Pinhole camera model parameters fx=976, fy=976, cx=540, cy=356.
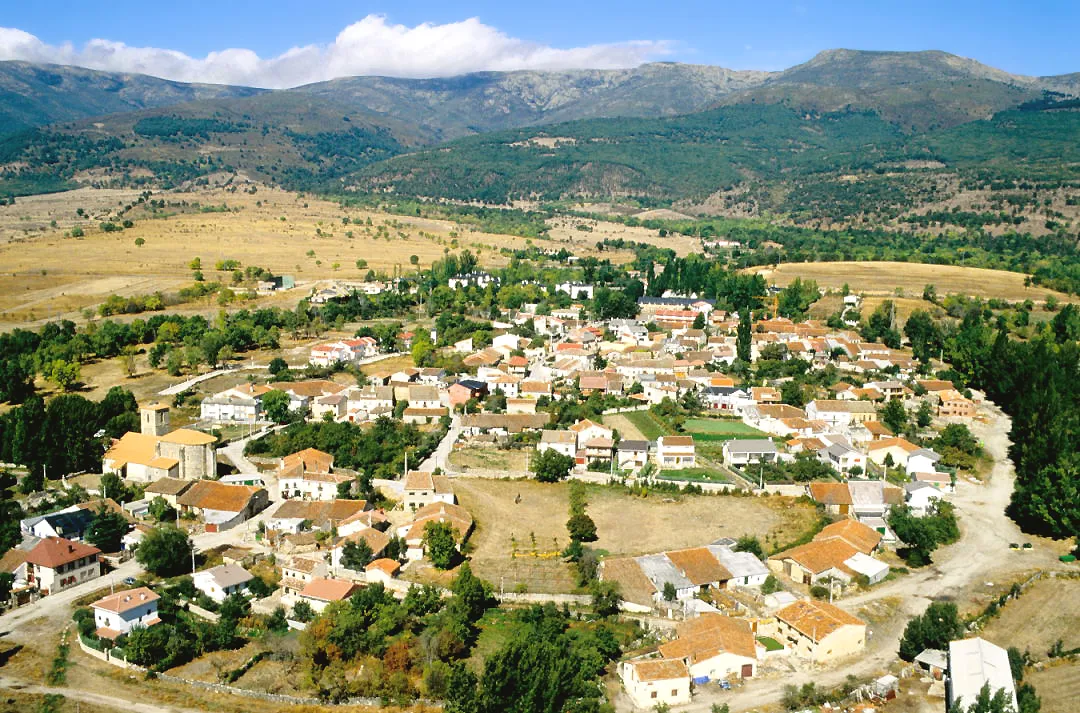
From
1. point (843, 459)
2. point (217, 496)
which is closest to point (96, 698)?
point (217, 496)

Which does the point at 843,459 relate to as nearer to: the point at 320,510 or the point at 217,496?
the point at 320,510

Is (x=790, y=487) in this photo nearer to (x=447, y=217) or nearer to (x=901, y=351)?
(x=901, y=351)

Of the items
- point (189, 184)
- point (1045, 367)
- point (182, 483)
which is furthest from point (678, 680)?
point (189, 184)

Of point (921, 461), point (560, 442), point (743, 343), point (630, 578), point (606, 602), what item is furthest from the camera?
point (743, 343)

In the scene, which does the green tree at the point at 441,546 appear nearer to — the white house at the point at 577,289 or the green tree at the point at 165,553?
the green tree at the point at 165,553

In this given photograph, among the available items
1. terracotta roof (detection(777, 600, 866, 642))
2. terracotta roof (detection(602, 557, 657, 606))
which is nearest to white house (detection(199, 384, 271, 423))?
terracotta roof (detection(602, 557, 657, 606))

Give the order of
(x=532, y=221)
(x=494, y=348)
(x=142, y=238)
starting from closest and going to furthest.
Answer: (x=494, y=348) < (x=142, y=238) < (x=532, y=221)

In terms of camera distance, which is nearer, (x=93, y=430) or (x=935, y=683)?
(x=935, y=683)
